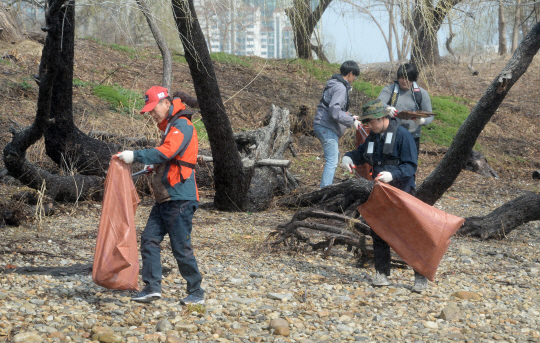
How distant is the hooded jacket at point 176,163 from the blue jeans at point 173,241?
0.08 m

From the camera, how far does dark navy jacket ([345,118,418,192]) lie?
14.6ft

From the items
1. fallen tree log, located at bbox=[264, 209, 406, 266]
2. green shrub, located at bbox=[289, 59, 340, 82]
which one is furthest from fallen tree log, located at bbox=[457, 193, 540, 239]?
green shrub, located at bbox=[289, 59, 340, 82]

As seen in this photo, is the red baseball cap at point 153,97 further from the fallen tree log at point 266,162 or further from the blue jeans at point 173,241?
the fallen tree log at point 266,162

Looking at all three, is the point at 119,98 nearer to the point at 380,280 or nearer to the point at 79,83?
the point at 79,83

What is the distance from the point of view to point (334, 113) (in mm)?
6930

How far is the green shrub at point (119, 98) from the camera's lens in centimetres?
1239

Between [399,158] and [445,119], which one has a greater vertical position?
[445,119]

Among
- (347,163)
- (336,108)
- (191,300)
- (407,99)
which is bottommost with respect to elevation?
(191,300)

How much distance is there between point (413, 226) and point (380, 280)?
593 mm

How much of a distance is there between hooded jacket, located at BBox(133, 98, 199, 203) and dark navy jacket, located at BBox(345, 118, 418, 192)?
5.45ft

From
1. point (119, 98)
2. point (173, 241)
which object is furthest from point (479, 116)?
point (119, 98)

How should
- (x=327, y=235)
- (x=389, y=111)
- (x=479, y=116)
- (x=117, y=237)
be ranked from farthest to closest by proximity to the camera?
(x=479, y=116), (x=327, y=235), (x=389, y=111), (x=117, y=237)

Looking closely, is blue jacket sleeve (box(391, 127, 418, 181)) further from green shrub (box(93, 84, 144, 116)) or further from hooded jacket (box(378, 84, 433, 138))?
green shrub (box(93, 84, 144, 116))

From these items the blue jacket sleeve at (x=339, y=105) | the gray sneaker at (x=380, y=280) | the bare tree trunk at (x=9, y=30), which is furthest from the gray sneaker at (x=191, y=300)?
the bare tree trunk at (x=9, y=30)
